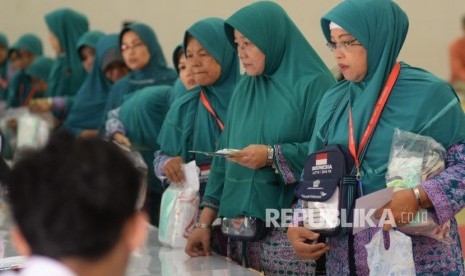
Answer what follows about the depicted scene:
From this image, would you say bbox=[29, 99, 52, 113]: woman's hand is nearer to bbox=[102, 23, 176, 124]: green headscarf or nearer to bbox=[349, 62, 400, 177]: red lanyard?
bbox=[102, 23, 176, 124]: green headscarf

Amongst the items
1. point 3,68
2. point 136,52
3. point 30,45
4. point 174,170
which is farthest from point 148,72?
point 3,68

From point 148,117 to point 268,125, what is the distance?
5.46 feet

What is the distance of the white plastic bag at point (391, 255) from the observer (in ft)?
7.93

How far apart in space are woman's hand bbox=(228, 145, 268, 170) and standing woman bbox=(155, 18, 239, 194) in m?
0.58

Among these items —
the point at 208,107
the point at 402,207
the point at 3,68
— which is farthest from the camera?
the point at 3,68

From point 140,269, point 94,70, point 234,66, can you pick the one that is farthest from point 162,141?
point 94,70

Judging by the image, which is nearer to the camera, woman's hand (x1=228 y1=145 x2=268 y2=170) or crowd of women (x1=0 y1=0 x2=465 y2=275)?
crowd of women (x1=0 y1=0 x2=465 y2=275)

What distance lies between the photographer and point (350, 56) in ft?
8.71

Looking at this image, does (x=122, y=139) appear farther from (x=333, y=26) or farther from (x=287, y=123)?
(x=333, y=26)

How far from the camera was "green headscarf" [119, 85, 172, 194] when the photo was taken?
472 cm

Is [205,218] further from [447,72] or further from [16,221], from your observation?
[447,72]

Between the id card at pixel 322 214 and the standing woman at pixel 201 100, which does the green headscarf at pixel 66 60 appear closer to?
the standing woman at pixel 201 100

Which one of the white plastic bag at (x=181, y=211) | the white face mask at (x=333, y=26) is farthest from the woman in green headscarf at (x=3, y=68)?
the white face mask at (x=333, y=26)

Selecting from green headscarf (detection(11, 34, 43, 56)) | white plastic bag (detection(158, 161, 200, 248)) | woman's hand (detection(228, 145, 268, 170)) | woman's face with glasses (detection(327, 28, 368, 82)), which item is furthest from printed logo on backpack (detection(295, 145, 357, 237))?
green headscarf (detection(11, 34, 43, 56))
